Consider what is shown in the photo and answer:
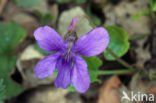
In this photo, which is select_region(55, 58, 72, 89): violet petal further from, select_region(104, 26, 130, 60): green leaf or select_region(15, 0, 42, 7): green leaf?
select_region(15, 0, 42, 7): green leaf

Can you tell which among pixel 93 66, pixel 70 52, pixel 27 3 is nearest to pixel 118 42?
pixel 93 66

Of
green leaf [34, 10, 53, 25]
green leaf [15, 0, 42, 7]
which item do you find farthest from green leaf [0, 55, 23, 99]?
green leaf [15, 0, 42, 7]

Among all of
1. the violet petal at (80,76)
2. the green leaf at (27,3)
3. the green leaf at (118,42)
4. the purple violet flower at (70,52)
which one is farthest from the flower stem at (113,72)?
the green leaf at (27,3)

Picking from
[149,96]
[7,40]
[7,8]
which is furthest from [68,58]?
[7,8]

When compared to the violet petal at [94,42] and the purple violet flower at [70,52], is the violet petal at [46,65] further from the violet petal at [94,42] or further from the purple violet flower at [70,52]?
the violet petal at [94,42]

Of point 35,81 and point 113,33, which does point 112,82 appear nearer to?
point 113,33

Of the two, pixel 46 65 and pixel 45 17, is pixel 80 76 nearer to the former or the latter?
pixel 46 65
